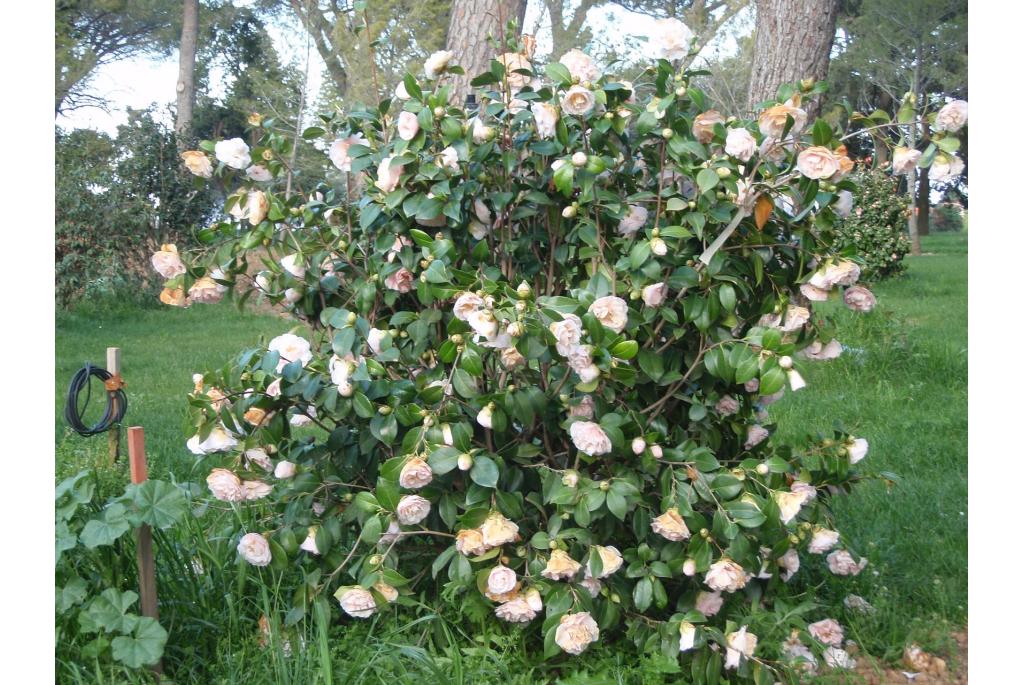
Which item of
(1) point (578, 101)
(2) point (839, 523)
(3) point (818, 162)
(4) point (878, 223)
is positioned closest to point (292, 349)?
(1) point (578, 101)

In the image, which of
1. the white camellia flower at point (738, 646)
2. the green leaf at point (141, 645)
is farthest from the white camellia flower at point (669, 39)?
the green leaf at point (141, 645)

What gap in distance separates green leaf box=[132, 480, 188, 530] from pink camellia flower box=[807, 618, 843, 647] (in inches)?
61.1

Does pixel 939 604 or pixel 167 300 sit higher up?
pixel 167 300

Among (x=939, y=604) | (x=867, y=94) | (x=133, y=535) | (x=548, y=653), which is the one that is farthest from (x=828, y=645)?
(x=867, y=94)

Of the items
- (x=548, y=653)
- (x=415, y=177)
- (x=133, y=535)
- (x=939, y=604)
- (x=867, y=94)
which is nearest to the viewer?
(x=548, y=653)

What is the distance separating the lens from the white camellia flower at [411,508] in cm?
198

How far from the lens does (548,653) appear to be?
6.57ft

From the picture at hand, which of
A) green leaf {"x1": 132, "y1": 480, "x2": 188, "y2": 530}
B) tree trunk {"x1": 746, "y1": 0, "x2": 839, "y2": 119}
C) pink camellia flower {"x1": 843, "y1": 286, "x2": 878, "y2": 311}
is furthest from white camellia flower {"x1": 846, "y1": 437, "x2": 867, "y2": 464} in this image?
tree trunk {"x1": 746, "y1": 0, "x2": 839, "y2": 119}

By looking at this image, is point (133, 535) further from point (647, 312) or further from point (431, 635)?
point (647, 312)

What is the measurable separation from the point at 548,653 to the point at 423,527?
0.45 m

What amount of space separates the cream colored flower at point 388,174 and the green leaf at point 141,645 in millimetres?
1090

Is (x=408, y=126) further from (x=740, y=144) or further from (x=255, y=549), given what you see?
(x=255, y=549)

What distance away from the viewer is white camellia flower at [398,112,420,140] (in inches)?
84.6

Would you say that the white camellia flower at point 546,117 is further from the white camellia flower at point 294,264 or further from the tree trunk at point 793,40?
the tree trunk at point 793,40
